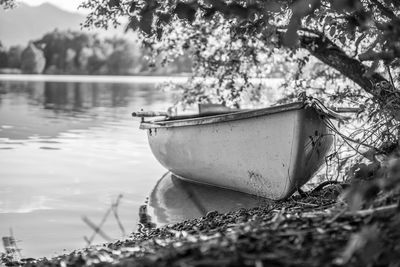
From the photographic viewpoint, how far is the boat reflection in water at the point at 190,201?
8.52 meters

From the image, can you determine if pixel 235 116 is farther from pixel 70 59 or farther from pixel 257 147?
pixel 70 59

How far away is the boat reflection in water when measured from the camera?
8.52 meters

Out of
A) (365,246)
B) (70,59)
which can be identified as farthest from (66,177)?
(70,59)

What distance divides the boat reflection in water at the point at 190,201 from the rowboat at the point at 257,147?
201 millimetres

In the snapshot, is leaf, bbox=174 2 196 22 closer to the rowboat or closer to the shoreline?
the shoreline

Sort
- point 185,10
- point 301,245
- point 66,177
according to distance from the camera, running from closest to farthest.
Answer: point 301,245 < point 185,10 < point 66,177

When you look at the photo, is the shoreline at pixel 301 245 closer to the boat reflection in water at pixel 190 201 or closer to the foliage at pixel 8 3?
the boat reflection in water at pixel 190 201

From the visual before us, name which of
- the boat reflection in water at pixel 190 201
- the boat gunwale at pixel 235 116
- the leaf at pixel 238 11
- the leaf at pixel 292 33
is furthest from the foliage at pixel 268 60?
the leaf at pixel 292 33

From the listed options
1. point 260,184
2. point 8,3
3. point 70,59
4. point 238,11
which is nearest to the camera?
point 238,11

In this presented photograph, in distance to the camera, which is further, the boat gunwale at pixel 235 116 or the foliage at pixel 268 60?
the foliage at pixel 268 60

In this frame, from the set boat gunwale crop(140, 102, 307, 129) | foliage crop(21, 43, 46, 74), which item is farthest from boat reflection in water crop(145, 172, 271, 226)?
foliage crop(21, 43, 46, 74)

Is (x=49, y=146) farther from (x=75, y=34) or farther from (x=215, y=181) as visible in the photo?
(x=75, y=34)

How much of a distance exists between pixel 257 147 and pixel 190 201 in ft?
5.72

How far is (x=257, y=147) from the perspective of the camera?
877 centimetres
